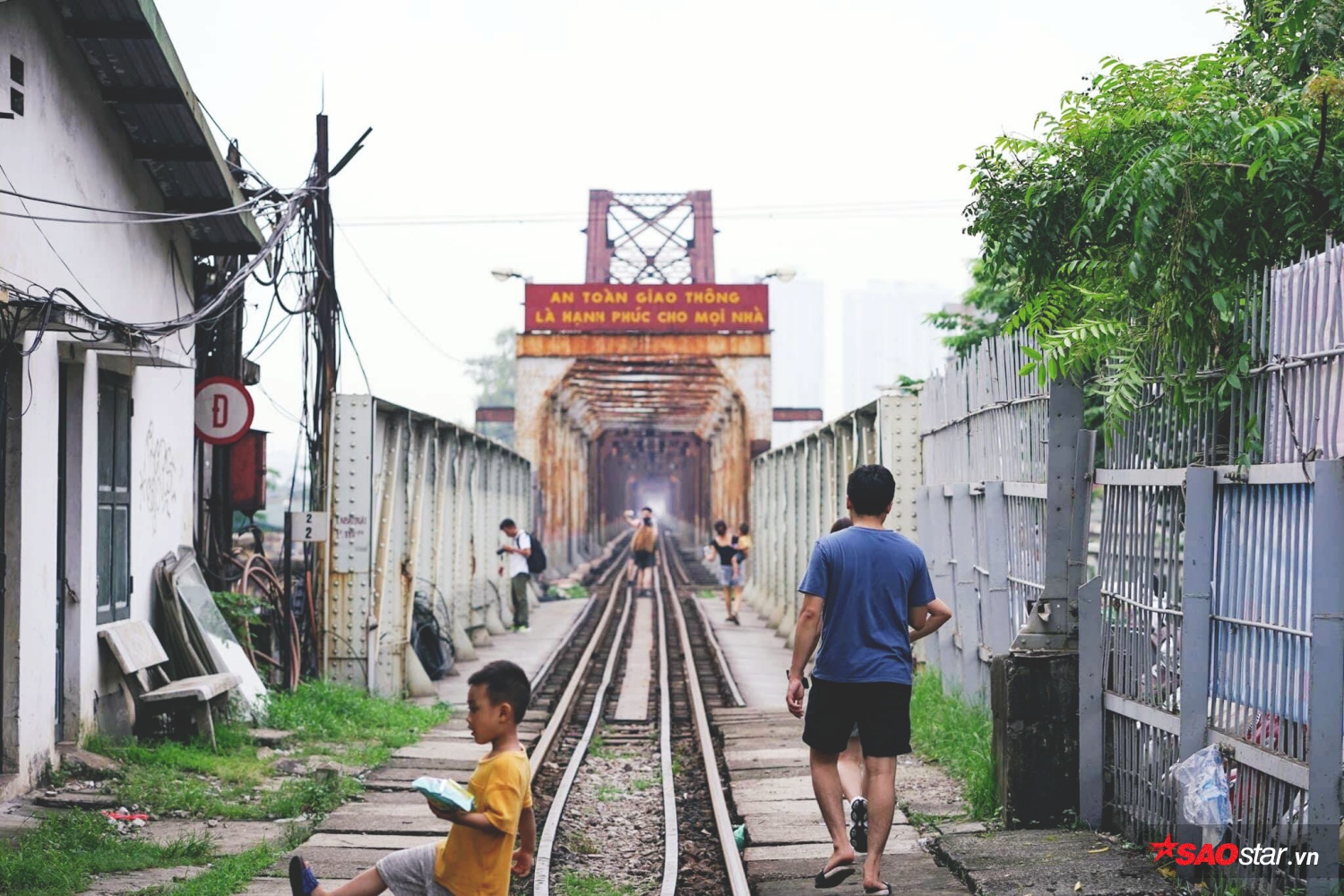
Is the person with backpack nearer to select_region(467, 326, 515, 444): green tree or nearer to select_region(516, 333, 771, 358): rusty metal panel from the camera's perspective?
select_region(516, 333, 771, 358): rusty metal panel

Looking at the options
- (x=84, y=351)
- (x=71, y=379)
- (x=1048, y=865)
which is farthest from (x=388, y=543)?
(x=1048, y=865)

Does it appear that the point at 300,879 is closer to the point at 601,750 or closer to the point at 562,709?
the point at 601,750

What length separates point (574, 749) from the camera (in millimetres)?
10695

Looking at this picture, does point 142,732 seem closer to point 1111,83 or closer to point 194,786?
point 194,786

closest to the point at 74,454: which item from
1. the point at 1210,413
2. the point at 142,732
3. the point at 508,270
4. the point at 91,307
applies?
the point at 91,307

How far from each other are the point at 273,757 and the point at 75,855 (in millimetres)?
3060

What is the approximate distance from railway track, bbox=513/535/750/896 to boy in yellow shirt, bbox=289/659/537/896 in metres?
1.99

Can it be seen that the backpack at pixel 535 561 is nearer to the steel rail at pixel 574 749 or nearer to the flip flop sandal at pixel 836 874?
the steel rail at pixel 574 749

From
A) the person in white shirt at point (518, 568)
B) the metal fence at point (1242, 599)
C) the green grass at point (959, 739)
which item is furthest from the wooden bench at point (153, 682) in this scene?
the person in white shirt at point (518, 568)

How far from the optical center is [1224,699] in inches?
210

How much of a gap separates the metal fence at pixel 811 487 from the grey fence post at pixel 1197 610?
6.64 metres

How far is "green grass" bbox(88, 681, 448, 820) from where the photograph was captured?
7.79m

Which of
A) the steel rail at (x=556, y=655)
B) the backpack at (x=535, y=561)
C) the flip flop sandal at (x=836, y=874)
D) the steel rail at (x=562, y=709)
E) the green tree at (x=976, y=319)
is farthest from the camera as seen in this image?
the backpack at (x=535, y=561)

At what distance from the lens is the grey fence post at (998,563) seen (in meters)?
8.47
